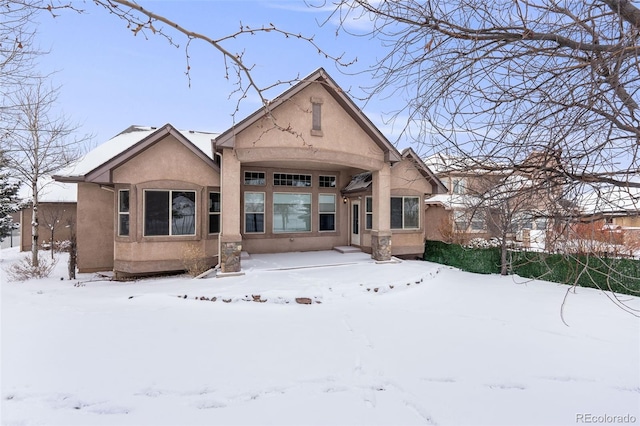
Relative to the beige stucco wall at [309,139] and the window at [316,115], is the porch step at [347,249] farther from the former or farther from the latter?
the window at [316,115]

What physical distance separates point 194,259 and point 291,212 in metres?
5.17

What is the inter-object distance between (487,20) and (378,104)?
1.35 meters

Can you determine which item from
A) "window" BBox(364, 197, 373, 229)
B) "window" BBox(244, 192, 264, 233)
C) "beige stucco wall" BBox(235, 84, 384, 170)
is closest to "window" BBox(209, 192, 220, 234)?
"window" BBox(244, 192, 264, 233)

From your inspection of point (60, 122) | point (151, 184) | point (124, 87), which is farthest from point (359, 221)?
point (60, 122)

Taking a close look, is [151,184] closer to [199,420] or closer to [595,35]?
[199,420]

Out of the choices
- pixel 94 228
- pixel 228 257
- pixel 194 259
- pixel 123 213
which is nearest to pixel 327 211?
pixel 228 257

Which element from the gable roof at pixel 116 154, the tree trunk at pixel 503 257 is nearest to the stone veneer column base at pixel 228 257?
the gable roof at pixel 116 154

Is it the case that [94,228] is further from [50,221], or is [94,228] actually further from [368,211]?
[368,211]

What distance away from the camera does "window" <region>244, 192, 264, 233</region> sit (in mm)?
13906

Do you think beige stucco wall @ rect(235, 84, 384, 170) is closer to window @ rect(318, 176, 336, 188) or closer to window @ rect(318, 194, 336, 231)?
window @ rect(318, 176, 336, 188)

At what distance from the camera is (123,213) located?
36.3ft

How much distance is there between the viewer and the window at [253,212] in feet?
45.6

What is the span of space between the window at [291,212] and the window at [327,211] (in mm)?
650

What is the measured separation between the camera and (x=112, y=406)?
3.93 meters
